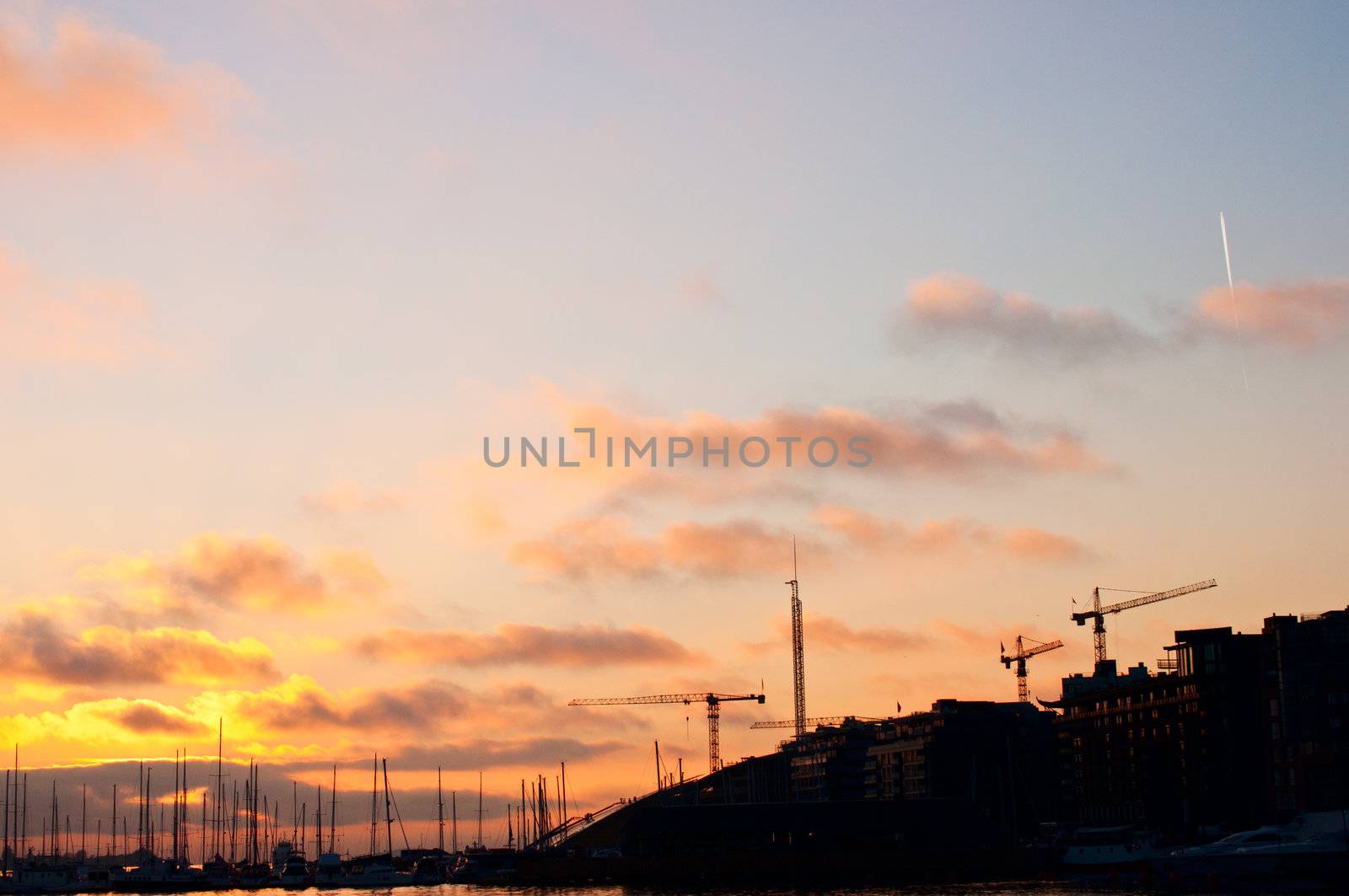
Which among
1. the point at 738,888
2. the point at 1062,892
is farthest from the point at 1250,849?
the point at 738,888

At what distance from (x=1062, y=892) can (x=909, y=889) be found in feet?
78.0

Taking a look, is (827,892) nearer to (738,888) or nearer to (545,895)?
(738,888)

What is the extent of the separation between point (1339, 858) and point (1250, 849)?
8930 mm

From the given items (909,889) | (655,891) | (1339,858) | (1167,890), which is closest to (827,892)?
(909,889)

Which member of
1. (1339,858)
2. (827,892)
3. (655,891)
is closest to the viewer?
(1339,858)

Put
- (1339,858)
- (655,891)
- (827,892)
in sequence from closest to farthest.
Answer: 1. (1339,858)
2. (827,892)
3. (655,891)

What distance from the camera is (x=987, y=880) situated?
7707 inches

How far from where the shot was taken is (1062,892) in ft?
529

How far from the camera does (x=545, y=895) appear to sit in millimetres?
197250

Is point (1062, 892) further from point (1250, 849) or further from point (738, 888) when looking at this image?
point (738, 888)

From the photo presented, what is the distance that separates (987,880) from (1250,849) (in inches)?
1542

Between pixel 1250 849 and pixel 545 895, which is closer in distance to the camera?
pixel 1250 849

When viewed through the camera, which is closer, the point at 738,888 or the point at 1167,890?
the point at 1167,890

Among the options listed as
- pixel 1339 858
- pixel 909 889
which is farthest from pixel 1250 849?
pixel 909 889
